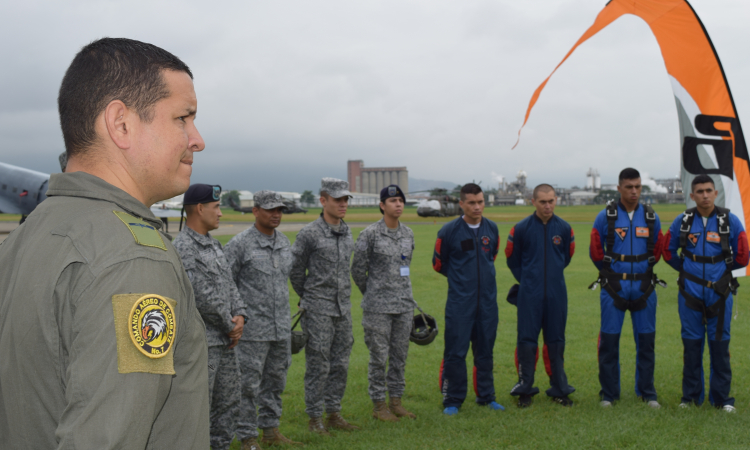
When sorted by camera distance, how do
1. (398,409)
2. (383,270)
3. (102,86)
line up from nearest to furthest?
1. (102,86)
2. (398,409)
3. (383,270)

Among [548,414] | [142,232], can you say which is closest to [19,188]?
[548,414]

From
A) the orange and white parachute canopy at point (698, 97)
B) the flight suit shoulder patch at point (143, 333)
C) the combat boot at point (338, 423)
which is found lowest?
the combat boot at point (338, 423)

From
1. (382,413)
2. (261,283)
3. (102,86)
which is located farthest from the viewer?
(382,413)

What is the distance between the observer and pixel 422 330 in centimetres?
625

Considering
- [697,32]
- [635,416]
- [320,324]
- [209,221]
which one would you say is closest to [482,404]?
[635,416]

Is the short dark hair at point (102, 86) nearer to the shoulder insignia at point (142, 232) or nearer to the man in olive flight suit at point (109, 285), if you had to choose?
the man in olive flight suit at point (109, 285)

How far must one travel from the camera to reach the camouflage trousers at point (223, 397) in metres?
4.22

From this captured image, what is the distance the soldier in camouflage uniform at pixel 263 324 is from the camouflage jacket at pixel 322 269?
0.43 m

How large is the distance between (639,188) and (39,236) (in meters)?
6.26

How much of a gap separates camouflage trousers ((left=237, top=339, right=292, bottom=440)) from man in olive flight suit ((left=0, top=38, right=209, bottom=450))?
3.77 metres

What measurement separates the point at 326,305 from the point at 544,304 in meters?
2.55

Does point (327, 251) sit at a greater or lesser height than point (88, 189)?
lesser

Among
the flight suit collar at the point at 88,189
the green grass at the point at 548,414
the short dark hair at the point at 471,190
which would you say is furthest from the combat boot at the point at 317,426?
the flight suit collar at the point at 88,189

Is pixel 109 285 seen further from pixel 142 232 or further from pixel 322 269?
pixel 322 269
